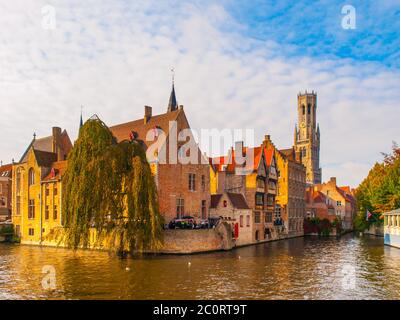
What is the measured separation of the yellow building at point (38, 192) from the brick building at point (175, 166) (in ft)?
38.1

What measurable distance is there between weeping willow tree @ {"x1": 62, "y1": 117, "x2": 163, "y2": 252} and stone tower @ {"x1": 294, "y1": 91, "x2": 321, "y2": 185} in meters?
106

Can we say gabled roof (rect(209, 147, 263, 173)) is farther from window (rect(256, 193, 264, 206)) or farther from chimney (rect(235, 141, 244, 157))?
window (rect(256, 193, 264, 206))

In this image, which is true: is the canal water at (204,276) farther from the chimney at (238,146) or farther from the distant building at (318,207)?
the distant building at (318,207)

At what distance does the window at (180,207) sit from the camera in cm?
4716

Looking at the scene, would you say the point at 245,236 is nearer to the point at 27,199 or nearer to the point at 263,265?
the point at 263,265

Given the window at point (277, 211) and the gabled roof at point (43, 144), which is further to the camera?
the window at point (277, 211)

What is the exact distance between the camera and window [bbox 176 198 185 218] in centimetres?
4716

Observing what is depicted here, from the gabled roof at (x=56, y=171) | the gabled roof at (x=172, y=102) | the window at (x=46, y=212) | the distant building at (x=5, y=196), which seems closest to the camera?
the gabled roof at (x=56, y=171)

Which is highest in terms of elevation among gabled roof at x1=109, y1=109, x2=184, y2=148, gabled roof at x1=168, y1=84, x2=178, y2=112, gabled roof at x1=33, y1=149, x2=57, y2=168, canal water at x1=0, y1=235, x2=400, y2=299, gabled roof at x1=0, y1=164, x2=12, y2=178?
gabled roof at x1=168, y1=84, x2=178, y2=112

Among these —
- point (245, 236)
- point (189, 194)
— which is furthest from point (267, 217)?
point (189, 194)

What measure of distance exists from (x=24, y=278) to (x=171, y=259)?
12504 mm

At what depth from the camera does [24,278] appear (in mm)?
26469

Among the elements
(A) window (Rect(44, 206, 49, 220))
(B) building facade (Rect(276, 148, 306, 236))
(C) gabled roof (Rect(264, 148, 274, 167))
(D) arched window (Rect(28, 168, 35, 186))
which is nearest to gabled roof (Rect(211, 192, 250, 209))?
(C) gabled roof (Rect(264, 148, 274, 167))

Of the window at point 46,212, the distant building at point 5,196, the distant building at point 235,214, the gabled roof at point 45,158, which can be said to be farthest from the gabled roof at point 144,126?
the distant building at point 5,196
